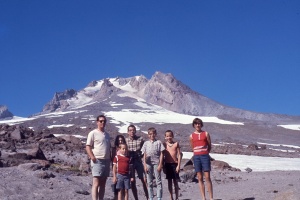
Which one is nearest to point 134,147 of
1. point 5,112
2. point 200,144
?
point 200,144

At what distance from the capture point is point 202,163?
9.88 meters

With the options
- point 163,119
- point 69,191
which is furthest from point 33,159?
point 163,119

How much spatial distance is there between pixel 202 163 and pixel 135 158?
1607 mm

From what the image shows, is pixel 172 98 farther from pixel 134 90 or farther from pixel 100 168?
pixel 100 168

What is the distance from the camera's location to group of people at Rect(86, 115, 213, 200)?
30.9 ft

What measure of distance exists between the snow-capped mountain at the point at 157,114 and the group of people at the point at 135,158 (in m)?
37.0

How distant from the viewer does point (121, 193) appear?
980 centimetres

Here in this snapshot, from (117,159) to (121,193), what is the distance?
794 millimetres

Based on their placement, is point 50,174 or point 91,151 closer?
point 91,151

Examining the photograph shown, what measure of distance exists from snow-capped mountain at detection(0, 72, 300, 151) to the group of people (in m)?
37.0

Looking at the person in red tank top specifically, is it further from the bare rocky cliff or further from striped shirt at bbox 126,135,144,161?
the bare rocky cliff

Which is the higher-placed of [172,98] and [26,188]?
[172,98]

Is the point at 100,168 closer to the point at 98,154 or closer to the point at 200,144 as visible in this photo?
the point at 98,154

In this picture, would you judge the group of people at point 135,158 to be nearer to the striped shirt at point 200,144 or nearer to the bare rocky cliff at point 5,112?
the striped shirt at point 200,144
